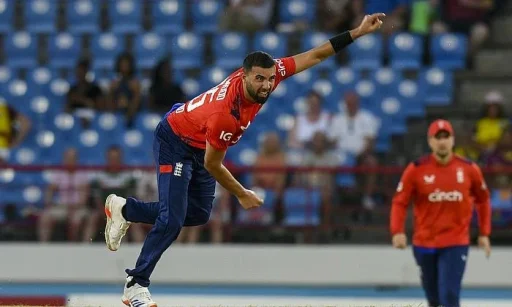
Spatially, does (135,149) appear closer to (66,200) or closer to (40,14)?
(66,200)

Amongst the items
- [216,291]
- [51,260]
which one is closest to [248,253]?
[216,291]

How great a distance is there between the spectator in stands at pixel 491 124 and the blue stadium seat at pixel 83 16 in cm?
649

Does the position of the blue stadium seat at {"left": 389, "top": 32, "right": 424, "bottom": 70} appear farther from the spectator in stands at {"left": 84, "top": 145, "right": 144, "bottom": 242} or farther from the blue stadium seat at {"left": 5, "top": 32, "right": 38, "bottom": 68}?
the blue stadium seat at {"left": 5, "top": 32, "right": 38, "bottom": 68}

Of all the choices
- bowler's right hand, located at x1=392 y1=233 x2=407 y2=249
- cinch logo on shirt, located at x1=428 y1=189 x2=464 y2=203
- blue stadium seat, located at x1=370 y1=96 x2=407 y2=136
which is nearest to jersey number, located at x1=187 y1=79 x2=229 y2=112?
bowler's right hand, located at x1=392 y1=233 x2=407 y2=249

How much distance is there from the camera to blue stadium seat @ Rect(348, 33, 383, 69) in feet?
62.4

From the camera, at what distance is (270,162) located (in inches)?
674

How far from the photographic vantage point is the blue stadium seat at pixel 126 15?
20.0 m

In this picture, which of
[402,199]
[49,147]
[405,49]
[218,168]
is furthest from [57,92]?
[218,168]

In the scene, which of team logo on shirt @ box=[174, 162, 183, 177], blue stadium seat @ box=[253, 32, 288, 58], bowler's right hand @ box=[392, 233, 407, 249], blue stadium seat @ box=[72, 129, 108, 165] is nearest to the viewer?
team logo on shirt @ box=[174, 162, 183, 177]

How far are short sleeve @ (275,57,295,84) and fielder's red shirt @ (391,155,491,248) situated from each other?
8.37ft

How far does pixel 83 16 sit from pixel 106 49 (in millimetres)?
919

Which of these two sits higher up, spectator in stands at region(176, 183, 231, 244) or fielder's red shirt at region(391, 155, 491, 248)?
fielder's red shirt at region(391, 155, 491, 248)

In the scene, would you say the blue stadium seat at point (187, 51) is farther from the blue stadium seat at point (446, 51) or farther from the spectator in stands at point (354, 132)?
the blue stadium seat at point (446, 51)

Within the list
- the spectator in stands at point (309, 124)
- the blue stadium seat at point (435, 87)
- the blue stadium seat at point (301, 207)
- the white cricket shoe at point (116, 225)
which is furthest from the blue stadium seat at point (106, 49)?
the white cricket shoe at point (116, 225)
